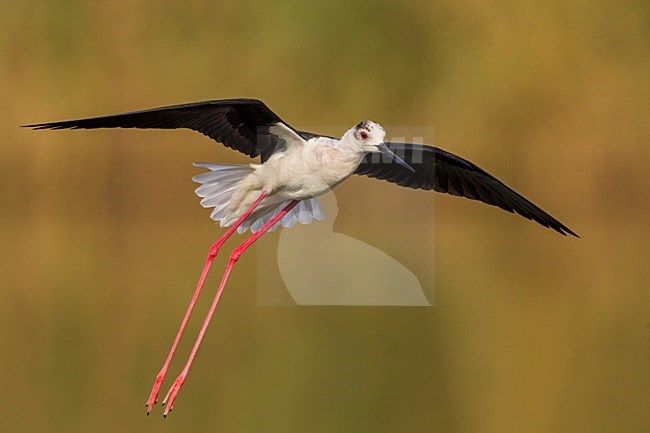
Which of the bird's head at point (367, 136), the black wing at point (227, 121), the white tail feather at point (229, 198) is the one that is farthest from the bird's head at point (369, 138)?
the white tail feather at point (229, 198)

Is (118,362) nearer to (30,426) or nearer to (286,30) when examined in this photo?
(30,426)

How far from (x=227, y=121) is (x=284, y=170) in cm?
23

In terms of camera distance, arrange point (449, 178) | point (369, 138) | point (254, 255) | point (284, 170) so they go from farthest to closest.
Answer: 1. point (254, 255)
2. point (449, 178)
3. point (284, 170)
4. point (369, 138)

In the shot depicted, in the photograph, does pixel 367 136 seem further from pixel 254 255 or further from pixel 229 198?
pixel 254 255

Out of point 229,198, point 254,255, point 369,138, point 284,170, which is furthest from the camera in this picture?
point 254,255

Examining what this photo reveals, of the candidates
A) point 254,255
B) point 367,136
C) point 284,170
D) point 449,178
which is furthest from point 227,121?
point 254,255

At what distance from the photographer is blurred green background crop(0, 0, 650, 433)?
5.27 meters

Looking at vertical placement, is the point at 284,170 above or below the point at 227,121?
below

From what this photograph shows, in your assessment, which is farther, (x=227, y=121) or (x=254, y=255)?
(x=254, y=255)

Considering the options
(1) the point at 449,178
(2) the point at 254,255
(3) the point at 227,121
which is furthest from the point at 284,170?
(2) the point at 254,255

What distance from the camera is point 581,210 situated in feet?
19.6

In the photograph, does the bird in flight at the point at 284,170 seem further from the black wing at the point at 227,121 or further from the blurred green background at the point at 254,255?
the blurred green background at the point at 254,255

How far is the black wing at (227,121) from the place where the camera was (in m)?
3.08

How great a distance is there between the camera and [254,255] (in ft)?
17.9
